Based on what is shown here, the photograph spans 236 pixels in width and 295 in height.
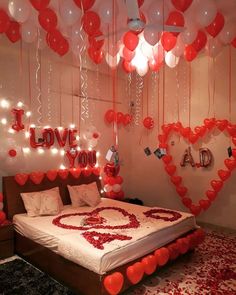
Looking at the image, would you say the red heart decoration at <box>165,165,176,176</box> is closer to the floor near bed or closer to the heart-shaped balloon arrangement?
the heart-shaped balloon arrangement

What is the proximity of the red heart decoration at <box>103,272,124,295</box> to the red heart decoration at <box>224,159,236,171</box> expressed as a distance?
7.97 feet

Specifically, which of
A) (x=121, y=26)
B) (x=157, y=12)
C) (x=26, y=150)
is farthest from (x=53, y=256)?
(x=121, y=26)

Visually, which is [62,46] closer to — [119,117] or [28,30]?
[28,30]

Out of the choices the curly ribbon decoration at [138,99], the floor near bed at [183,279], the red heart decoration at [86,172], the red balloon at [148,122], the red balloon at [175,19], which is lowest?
the floor near bed at [183,279]

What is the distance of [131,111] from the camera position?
5.57 m

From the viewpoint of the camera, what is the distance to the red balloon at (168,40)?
3.17m

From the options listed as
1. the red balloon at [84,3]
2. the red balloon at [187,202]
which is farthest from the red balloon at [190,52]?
the red balloon at [187,202]

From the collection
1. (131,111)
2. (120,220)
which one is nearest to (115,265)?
(120,220)

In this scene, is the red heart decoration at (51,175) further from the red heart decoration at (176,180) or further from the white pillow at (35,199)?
the red heart decoration at (176,180)

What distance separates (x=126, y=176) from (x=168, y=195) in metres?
1.03

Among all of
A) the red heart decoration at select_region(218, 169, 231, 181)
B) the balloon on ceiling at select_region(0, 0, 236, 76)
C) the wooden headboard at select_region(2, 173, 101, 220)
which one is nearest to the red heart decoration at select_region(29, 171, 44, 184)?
the wooden headboard at select_region(2, 173, 101, 220)

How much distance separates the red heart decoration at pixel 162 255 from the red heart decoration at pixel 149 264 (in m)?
0.06

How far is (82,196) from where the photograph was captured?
13.5 ft

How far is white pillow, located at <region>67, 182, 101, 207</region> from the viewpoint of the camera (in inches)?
161
